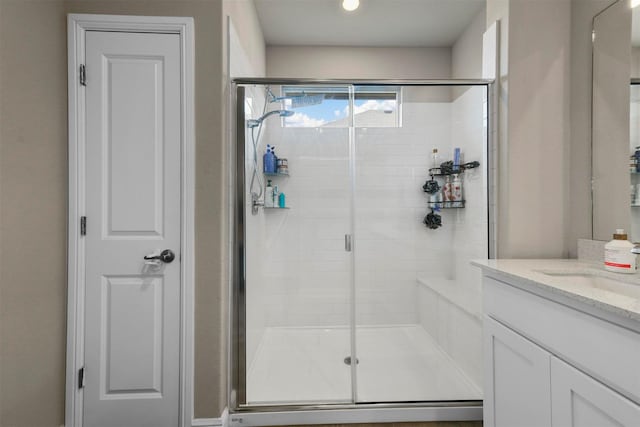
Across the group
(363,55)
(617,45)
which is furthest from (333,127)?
(363,55)

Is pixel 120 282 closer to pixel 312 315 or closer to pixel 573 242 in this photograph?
pixel 312 315

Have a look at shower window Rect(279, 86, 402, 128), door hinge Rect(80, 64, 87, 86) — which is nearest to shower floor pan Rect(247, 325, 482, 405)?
shower window Rect(279, 86, 402, 128)

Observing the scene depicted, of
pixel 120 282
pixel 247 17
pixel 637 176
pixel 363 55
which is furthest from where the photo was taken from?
pixel 363 55

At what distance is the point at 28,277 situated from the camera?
4.44ft

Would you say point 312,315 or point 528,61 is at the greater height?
point 528,61

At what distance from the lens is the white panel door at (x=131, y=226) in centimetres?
156

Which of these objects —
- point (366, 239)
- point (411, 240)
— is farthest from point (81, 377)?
point (411, 240)

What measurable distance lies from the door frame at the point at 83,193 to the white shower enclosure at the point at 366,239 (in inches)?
13.9

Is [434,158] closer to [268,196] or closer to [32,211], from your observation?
[268,196]

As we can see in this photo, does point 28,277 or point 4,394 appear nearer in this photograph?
point 4,394

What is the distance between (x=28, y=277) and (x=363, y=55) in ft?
10.4

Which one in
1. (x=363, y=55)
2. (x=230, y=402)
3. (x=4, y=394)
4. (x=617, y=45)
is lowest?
(x=230, y=402)

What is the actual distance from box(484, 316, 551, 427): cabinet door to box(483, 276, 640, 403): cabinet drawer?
0.18 feet

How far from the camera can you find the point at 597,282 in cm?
127
